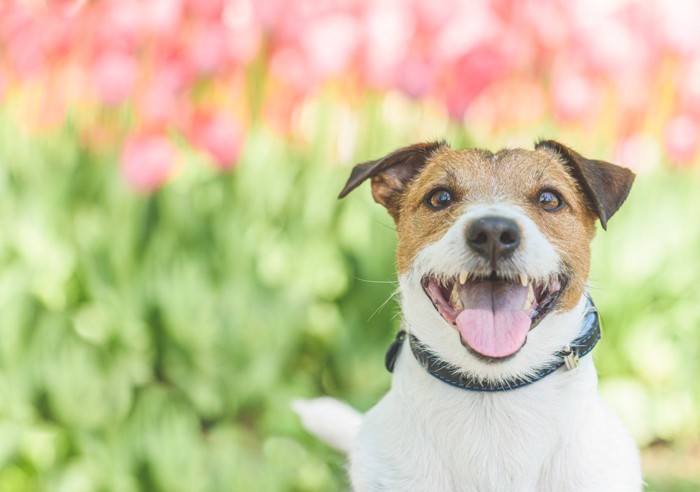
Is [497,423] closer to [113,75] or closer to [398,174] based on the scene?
[398,174]

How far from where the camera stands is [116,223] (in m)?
3.68

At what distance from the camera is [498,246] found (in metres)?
2.24

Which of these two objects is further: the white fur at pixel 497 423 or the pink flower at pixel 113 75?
the pink flower at pixel 113 75

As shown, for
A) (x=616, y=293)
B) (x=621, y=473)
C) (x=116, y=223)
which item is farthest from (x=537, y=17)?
(x=621, y=473)

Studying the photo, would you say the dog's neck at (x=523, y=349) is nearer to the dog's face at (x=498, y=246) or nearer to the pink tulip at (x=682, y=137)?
the dog's face at (x=498, y=246)

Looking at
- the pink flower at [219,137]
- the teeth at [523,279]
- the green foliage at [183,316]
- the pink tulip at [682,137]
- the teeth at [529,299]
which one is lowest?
the green foliage at [183,316]

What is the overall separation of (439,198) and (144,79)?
1.74 metres

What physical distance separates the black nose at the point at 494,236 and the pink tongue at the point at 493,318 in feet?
0.46

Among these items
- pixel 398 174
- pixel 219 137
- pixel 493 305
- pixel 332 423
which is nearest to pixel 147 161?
pixel 219 137

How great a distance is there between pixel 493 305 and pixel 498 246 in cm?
17

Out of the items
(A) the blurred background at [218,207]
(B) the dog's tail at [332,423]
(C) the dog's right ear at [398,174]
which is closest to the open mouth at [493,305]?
(C) the dog's right ear at [398,174]

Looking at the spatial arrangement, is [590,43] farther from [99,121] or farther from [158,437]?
[158,437]

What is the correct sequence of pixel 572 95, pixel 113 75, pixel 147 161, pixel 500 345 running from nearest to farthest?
pixel 500 345 → pixel 147 161 → pixel 113 75 → pixel 572 95

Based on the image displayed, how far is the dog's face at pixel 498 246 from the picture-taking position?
2.26m
